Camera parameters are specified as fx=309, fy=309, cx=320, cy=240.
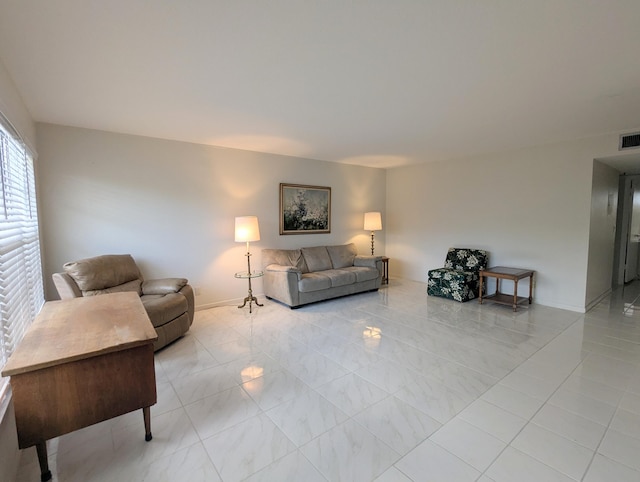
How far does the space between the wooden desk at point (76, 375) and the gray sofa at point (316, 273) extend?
2.65 metres

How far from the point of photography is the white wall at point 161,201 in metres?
3.38

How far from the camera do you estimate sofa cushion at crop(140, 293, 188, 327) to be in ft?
9.73

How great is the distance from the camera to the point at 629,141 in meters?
3.71

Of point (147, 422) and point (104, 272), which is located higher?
point (104, 272)

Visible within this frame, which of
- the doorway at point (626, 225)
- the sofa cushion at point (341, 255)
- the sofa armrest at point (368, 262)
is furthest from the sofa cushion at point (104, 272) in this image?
the doorway at point (626, 225)

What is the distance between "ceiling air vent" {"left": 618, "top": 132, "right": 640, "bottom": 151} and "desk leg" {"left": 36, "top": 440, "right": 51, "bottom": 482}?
5.90 metres

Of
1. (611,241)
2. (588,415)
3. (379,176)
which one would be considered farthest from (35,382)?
(611,241)

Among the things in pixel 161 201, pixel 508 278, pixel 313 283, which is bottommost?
pixel 313 283

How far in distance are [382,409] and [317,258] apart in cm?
331

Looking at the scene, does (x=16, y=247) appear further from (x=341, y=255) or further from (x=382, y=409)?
(x=341, y=255)

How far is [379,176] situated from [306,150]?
2349mm

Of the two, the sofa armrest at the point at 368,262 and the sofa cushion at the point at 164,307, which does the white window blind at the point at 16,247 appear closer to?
the sofa cushion at the point at 164,307

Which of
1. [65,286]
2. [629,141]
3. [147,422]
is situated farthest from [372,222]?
[147,422]

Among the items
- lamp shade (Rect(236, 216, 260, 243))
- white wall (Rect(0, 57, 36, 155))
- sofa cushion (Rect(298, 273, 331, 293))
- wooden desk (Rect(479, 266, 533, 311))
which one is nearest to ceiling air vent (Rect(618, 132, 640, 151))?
wooden desk (Rect(479, 266, 533, 311))
